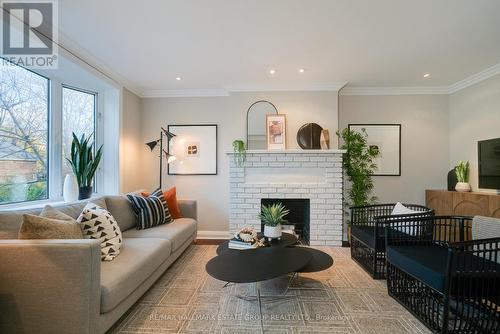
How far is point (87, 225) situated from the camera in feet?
6.26

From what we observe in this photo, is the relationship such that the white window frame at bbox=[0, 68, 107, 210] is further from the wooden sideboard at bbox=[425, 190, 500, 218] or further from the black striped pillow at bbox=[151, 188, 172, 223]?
the wooden sideboard at bbox=[425, 190, 500, 218]

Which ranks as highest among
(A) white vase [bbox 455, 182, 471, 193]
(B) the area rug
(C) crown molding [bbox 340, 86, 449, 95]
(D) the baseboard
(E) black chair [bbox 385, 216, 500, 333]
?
(C) crown molding [bbox 340, 86, 449, 95]

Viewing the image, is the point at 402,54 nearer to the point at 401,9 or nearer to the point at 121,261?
the point at 401,9

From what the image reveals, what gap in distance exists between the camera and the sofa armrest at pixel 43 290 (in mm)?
1422

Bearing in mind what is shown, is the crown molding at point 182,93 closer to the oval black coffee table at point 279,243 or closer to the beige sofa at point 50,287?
the oval black coffee table at point 279,243

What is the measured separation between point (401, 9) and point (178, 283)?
3136 mm

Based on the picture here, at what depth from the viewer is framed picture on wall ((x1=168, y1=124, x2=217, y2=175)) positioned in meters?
4.05

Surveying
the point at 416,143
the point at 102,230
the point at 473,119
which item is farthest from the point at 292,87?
the point at 102,230

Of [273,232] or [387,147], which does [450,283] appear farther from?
[387,147]

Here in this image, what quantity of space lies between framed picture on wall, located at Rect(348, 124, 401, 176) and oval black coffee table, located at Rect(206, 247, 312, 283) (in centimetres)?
236

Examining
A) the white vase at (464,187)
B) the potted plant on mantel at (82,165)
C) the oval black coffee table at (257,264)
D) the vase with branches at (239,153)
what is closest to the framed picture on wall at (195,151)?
the vase with branches at (239,153)

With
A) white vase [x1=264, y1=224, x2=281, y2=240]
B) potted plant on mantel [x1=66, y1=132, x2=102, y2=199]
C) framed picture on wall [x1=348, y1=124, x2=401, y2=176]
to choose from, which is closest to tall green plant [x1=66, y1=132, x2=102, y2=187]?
potted plant on mantel [x1=66, y1=132, x2=102, y2=199]

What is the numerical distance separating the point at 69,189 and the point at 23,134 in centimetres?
71

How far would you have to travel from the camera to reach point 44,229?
156 cm
